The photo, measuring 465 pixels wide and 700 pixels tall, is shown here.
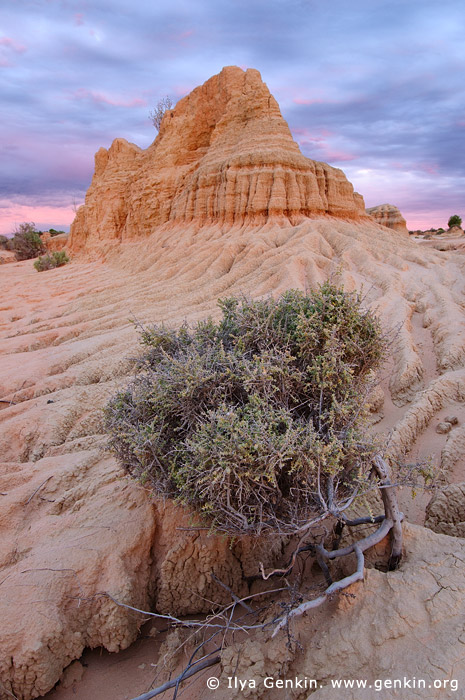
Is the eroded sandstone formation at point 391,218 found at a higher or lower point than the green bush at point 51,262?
higher

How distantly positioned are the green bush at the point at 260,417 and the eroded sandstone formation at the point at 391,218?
1003 inches

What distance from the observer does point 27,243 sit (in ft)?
121

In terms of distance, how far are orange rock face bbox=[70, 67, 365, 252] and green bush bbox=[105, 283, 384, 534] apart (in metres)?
12.3

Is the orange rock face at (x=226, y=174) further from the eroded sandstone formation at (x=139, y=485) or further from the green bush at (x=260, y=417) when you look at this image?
the green bush at (x=260, y=417)

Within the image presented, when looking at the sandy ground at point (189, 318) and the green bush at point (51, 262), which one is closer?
the sandy ground at point (189, 318)

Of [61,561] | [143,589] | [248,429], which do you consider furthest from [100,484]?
[248,429]

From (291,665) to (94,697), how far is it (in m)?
1.80

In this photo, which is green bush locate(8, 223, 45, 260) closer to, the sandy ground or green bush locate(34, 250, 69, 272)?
green bush locate(34, 250, 69, 272)

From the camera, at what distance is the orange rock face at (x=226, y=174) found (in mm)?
14945

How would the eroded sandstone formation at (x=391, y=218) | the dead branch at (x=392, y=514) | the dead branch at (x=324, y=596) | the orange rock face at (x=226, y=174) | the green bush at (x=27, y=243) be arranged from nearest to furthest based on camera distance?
the dead branch at (x=324, y=596), the dead branch at (x=392, y=514), the orange rock face at (x=226, y=174), the eroded sandstone formation at (x=391, y=218), the green bush at (x=27, y=243)

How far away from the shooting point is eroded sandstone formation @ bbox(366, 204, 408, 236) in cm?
2553

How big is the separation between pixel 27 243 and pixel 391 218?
34.1m

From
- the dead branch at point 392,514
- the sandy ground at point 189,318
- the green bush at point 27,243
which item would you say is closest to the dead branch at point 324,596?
the dead branch at point 392,514

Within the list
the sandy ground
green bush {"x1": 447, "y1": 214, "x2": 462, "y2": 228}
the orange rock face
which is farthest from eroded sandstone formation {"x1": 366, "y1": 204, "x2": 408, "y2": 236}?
green bush {"x1": 447, "y1": 214, "x2": 462, "y2": 228}
